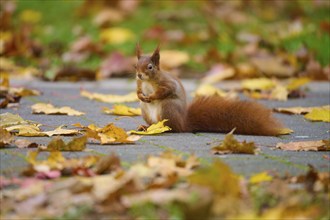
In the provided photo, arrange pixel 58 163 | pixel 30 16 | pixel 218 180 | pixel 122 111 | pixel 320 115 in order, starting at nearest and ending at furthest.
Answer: pixel 218 180
pixel 58 163
pixel 320 115
pixel 122 111
pixel 30 16

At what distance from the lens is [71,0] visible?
9352mm

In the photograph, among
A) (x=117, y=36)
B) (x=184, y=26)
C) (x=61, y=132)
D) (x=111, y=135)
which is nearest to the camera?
(x=111, y=135)

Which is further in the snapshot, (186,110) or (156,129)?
(186,110)

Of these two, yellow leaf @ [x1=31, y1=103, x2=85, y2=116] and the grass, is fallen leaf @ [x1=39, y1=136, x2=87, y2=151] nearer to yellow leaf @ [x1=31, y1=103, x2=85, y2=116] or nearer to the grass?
yellow leaf @ [x1=31, y1=103, x2=85, y2=116]

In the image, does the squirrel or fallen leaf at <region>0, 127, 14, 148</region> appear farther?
the squirrel

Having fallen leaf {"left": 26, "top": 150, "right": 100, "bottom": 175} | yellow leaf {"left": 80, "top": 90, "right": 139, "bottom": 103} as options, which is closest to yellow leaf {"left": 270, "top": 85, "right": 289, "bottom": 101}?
yellow leaf {"left": 80, "top": 90, "right": 139, "bottom": 103}

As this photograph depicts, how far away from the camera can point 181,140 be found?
3703 millimetres

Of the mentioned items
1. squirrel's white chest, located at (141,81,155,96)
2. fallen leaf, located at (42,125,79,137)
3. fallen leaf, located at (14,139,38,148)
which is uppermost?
squirrel's white chest, located at (141,81,155,96)

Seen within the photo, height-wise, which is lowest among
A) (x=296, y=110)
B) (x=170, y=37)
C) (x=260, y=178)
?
(x=296, y=110)

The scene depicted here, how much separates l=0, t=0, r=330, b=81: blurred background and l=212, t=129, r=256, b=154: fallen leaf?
127 inches

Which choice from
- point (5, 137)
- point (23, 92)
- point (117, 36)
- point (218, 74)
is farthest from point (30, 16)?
point (5, 137)

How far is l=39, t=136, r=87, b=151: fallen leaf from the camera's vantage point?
322cm

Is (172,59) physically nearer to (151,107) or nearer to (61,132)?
(151,107)

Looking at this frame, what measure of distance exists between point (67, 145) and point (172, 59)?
4.01 meters
